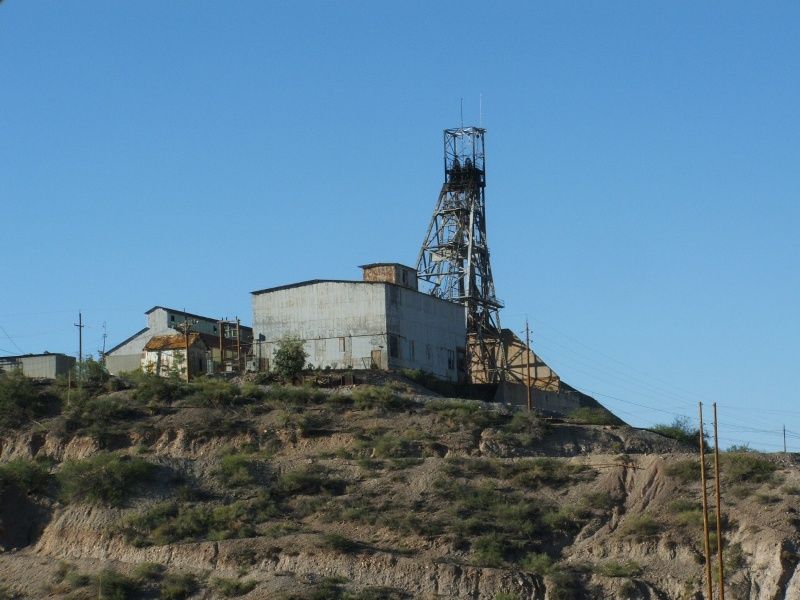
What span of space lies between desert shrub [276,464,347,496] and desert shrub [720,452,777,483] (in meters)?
14.0

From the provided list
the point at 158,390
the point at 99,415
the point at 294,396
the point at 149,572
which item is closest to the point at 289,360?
the point at 294,396

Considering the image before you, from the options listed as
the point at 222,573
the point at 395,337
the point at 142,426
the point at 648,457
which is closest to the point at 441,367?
the point at 395,337

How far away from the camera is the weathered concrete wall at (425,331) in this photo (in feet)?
247

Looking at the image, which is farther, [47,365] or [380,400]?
[47,365]

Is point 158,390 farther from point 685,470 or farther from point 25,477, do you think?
point 685,470

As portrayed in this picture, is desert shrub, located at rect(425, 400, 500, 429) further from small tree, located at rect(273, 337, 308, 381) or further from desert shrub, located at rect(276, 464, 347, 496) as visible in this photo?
desert shrub, located at rect(276, 464, 347, 496)

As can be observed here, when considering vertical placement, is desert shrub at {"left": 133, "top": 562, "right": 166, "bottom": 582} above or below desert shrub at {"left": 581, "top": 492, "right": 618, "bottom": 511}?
below

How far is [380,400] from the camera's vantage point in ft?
219

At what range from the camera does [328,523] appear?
175 ft

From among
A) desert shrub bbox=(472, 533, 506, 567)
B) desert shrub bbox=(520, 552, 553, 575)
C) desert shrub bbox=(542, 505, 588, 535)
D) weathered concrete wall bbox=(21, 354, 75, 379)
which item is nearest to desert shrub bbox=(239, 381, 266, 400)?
weathered concrete wall bbox=(21, 354, 75, 379)

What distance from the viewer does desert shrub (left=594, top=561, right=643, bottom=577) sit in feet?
159

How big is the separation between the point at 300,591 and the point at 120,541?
336 inches

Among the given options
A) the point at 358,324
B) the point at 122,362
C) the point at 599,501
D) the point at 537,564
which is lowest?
the point at 537,564

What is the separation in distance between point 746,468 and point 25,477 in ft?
88.4
